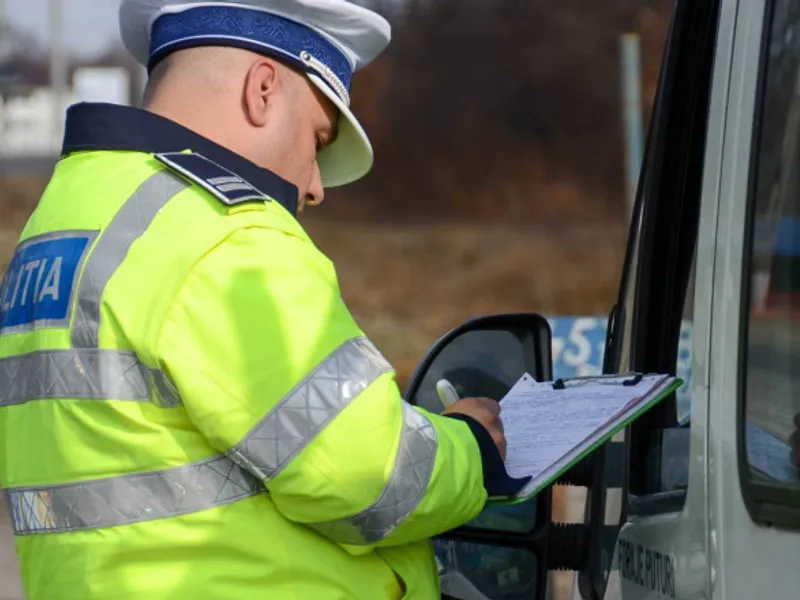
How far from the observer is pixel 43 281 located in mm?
2025

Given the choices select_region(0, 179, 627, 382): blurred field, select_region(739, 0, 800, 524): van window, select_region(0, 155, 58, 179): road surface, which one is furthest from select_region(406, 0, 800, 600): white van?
select_region(0, 155, 58, 179): road surface

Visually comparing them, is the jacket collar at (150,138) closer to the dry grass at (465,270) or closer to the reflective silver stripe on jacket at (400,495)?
the reflective silver stripe on jacket at (400,495)

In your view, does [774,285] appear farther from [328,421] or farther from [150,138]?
[150,138]

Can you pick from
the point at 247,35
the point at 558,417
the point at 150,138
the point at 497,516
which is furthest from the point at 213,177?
the point at 497,516

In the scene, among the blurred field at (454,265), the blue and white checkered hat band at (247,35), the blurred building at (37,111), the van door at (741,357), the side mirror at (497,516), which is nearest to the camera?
the van door at (741,357)

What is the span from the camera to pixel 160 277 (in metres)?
1.89

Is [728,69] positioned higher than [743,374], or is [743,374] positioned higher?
[728,69]

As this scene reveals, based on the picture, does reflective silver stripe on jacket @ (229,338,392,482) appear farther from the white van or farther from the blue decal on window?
the white van

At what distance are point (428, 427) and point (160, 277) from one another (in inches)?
16.4

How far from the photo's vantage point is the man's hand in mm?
2105

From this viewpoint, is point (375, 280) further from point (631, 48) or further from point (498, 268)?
point (631, 48)

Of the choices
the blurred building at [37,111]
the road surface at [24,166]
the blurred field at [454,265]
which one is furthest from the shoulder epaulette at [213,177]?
the road surface at [24,166]

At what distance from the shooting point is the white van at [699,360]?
5.96 ft

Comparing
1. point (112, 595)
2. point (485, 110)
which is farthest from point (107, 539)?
point (485, 110)
